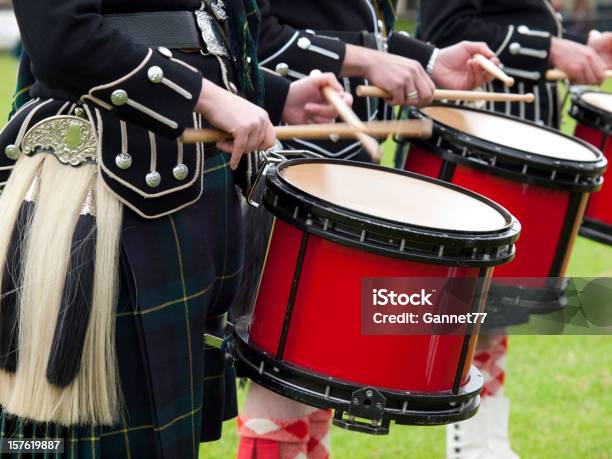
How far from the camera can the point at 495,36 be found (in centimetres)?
362

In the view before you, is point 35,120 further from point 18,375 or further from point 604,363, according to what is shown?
point 604,363

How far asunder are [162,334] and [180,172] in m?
0.30

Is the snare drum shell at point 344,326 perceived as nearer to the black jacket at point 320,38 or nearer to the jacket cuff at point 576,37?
the black jacket at point 320,38

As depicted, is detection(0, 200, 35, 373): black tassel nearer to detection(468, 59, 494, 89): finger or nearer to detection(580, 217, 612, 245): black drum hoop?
detection(468, 59, 494, 89): finger

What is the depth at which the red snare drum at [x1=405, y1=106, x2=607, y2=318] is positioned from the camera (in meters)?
2.82

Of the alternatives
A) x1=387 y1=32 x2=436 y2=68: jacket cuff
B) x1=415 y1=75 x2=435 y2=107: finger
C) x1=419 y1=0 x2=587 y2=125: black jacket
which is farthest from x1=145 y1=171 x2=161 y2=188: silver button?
x1=419 y1=0 x2=587 y2=125: black jacket

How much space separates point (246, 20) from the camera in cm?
227

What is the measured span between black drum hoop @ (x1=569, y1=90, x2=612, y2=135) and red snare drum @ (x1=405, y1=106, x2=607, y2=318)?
0.55 metres

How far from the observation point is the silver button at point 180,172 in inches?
80.4

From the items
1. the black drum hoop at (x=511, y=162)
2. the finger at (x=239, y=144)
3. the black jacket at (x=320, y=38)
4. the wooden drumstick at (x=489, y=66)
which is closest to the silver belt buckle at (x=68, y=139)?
the finger at (x=239, y=144)

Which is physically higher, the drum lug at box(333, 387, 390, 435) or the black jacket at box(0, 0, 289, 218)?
the black jacket at box(0, 0, 289, 218)

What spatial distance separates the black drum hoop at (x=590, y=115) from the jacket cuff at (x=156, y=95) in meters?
1.90

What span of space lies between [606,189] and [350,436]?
1259 millimetres

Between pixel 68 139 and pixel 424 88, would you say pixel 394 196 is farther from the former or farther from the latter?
pixel 68 139
